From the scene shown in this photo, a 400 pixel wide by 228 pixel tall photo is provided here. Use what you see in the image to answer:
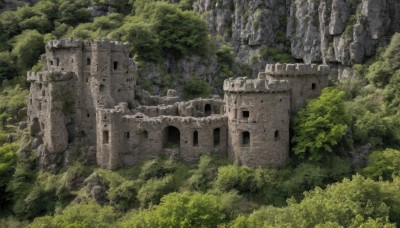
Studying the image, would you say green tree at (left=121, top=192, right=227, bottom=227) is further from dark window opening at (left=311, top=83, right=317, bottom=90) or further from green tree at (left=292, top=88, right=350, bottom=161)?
dark window opening at (left=311, top=83, right=317, bottom=90)

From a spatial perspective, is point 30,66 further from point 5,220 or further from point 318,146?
point 318,146

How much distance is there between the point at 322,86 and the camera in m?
59.3

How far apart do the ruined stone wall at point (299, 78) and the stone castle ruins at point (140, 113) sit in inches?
4.1

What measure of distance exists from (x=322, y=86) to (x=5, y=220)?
121 feet

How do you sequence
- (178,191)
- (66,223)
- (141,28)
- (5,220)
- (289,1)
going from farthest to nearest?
(289,1), (141,28), (5,220), (178,191), (66,223)

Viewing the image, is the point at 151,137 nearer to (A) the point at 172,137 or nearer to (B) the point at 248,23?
(A) the point at 172,137

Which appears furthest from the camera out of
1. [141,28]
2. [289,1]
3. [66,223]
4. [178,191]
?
[289,1]

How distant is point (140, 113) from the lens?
59.0 m

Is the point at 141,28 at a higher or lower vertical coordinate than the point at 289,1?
lower

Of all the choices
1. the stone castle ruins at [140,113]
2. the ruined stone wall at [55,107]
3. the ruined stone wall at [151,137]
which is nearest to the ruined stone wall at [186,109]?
the stone castle ruins at [140,113]

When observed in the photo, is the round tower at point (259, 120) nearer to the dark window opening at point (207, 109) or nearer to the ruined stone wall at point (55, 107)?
the dark window opening at point (207, 109)

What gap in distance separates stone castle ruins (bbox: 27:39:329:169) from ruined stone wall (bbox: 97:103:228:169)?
0.33ft

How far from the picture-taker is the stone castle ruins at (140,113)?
5416cm

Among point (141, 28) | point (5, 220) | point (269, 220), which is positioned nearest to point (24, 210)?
point (5, 220)
